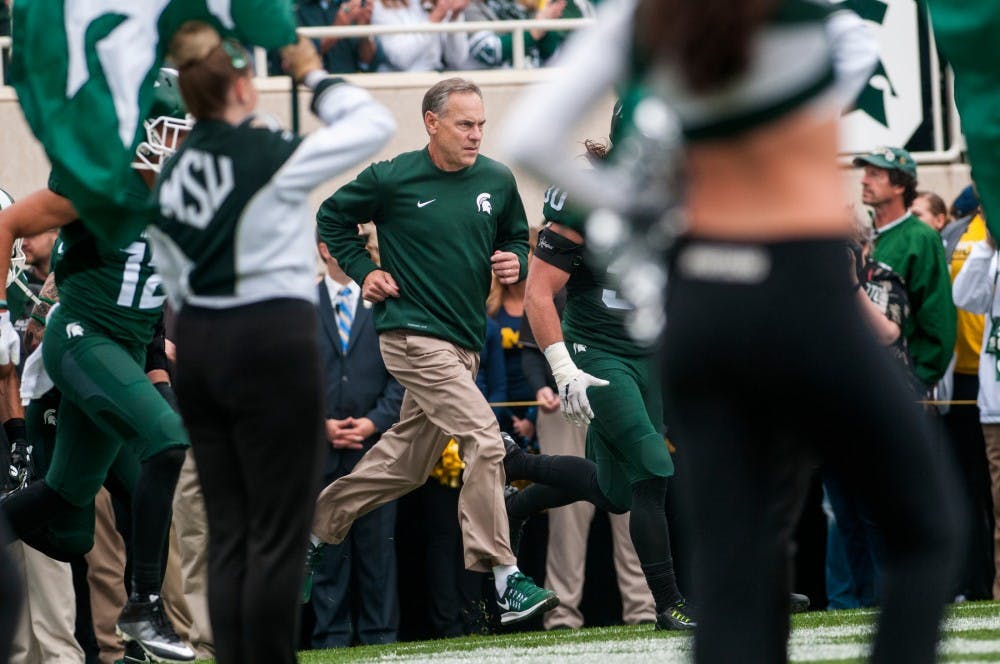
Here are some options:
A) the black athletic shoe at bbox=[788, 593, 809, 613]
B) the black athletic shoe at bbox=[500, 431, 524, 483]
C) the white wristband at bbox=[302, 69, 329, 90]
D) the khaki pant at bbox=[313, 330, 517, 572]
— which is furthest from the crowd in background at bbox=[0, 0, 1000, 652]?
the white wristband at bbox=[302, 69, 329, 90]

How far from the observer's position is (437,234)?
877cm

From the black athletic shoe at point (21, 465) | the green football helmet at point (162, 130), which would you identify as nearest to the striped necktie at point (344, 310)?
the black athletic shoe at point (21, 465)

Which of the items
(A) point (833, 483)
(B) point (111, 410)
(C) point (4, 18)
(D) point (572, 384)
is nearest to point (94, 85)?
(B) point (111, 410)

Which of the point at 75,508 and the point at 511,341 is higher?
the point at 511,341

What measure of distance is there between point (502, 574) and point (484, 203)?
1832 mm

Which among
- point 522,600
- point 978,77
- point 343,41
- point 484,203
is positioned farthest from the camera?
point 343,41

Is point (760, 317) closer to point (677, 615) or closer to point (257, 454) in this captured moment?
point (257, 454)

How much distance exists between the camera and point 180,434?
23.8 ft

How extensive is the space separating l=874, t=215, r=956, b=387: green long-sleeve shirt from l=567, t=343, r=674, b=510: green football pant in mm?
2334

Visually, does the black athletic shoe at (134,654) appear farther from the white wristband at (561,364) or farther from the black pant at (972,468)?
the black pant at (972,468)

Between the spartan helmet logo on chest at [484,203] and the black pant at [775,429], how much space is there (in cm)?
561

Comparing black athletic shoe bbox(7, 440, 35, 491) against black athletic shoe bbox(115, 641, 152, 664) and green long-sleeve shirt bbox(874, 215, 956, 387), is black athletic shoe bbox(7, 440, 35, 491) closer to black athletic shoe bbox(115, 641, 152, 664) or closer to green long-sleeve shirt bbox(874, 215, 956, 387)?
black athletic shoe bbox(115, 641, 152, 664)

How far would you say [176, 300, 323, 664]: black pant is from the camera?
4.38 metres

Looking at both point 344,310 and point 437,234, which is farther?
point 344,310
